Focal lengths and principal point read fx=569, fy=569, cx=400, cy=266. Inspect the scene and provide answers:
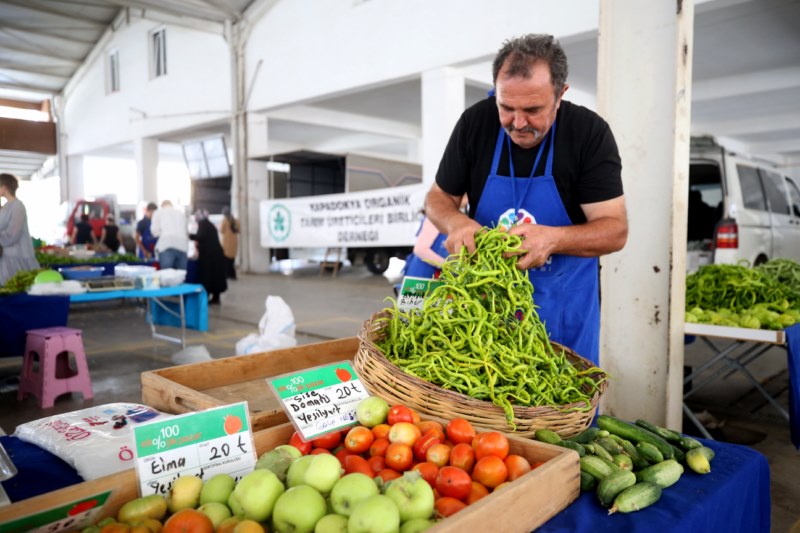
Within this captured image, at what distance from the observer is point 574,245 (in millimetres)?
1961

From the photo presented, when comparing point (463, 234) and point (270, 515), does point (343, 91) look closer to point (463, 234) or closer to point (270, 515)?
point (463, 234)

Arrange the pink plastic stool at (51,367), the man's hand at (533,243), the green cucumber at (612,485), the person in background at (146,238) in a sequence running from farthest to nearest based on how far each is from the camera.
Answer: the person in background at (146,238) → the pink plastic stool at (51,367) → the man's hand at (533,243) → the green cucumber at (612,485)

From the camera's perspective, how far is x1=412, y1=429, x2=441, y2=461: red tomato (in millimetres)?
1379

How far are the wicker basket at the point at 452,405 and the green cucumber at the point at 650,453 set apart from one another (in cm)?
16

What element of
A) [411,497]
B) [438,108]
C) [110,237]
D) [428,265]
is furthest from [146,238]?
[411,497]

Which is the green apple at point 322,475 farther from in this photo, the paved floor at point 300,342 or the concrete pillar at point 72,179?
the concrete pillar at point 72,179

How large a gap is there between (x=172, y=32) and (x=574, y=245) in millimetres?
19278

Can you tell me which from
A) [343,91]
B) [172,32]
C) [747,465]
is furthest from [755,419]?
[172,32]

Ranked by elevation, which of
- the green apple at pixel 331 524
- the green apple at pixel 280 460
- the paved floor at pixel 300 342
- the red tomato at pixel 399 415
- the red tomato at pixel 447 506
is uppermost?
the red tomato at pixel 399 415

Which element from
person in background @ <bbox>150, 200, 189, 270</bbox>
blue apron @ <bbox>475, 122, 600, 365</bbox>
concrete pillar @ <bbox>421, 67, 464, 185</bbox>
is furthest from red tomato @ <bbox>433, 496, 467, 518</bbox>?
concrete pillar @ <bbox>421, 67, 464, 185</bbox>

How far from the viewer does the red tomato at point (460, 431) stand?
141 cm

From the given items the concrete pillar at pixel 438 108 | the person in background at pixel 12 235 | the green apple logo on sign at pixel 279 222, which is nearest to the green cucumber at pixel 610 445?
the person in background at pixel 12 235

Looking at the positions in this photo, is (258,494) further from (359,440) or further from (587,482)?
(587,482)

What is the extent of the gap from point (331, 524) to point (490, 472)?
383mm
